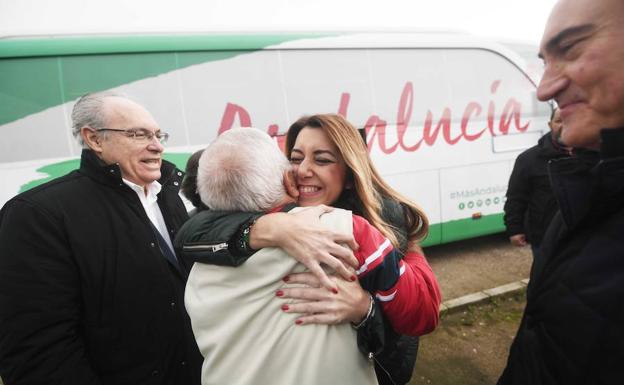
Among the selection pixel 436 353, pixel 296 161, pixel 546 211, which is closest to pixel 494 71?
pixel 546 211

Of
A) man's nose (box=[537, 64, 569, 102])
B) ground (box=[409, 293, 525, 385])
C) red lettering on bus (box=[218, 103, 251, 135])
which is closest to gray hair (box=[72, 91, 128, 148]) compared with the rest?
man's nose (box=[537, 64, 569, 102])

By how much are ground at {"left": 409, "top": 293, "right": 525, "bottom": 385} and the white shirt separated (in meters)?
2.22

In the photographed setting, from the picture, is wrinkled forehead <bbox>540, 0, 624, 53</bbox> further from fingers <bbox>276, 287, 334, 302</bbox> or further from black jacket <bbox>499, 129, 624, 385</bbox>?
fingers <bbox>276, 287, 334, 302</bbox>

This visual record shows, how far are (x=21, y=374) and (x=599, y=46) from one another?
2.13 m

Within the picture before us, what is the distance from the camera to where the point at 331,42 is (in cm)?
437

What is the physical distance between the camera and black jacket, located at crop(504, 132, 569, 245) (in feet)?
9.46

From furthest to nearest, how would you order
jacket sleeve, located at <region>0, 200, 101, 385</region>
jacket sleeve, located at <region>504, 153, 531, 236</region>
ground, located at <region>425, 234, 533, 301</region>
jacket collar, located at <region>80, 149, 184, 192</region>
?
ground, located at <region>425, 234, 533, 301</region> < jacket sleeve, located at <region>504, 153, 531, 236</region> < jacket collar, located at <region>80, 149, 184, 192</region> < jacket sleeve, located at <region>0, 200, 101, 385</region>

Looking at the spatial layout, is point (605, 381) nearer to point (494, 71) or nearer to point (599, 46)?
point (599, 46)

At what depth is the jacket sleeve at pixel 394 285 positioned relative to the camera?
3.47ft

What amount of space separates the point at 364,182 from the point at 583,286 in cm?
91

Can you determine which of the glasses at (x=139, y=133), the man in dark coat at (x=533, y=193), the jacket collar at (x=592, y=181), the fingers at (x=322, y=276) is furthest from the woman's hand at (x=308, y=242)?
the man in dark coat at (x=533, y=193)

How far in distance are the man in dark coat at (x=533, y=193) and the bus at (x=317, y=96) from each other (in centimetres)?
163

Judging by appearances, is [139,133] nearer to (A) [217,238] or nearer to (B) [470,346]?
(A) [217,238]

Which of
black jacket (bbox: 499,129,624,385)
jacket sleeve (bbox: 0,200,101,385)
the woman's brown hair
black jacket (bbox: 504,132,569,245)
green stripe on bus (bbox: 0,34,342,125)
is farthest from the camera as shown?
green stripe on bus (bbox: 0,34,342,125)
